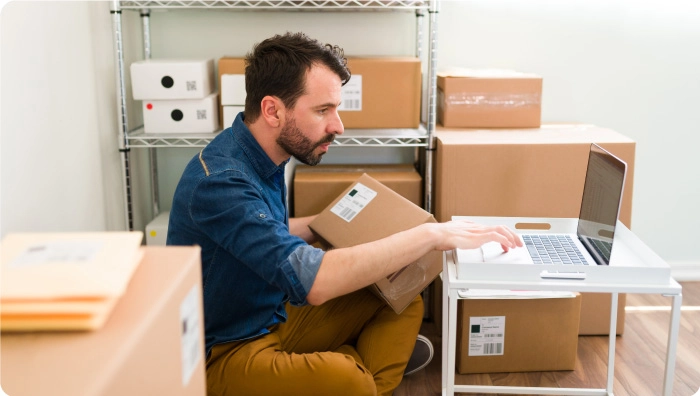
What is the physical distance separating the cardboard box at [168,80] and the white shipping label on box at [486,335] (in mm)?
1147

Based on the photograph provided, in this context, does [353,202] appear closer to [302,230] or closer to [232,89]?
[302,230]

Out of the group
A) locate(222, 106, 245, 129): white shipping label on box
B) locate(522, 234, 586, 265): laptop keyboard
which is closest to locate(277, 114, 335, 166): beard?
locate(522, 234, 586, 265): laptop keyboard

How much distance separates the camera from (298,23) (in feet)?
8.61

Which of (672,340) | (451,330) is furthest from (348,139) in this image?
(672,340)

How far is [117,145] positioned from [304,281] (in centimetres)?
124

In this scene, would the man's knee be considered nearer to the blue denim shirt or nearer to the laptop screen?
the blue denim shirt

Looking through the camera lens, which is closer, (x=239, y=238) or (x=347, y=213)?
(x=239, y=238)

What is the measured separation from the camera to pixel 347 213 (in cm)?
203

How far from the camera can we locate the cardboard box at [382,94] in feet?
7.70

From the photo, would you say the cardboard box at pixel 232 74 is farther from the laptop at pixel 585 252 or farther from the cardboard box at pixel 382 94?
the laptop at pixel 585 252

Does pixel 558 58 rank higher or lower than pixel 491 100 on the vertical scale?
higher

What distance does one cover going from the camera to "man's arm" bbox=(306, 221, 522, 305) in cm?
154

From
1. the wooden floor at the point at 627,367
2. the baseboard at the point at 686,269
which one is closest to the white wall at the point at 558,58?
the baseboard at the point at 686,269

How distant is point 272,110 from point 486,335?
957 millimetres
